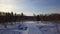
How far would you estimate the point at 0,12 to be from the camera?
1183 millimetres

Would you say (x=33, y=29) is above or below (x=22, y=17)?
below

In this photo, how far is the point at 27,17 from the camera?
A: 3.92ft

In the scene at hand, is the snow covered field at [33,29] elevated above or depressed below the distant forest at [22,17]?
below

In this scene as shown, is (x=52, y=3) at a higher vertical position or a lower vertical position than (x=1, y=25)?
higher

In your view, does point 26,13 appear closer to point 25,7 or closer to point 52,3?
point 25,7

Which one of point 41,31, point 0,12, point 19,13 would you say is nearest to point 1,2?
point 0,12

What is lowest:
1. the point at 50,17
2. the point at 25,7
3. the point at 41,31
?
the point at 41,31

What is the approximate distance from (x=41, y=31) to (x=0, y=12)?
0.57m

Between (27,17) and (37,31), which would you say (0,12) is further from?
(37,31)

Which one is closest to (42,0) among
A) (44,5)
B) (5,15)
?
(44,5)

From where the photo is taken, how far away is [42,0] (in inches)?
47.3

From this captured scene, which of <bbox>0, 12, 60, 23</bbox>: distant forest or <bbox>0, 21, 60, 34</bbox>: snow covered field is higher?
<bbox>0, 12, 60, 23</bbox>: distant forest

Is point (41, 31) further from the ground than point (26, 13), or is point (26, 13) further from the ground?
point (26, 13)

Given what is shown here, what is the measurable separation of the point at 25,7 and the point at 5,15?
271 mm
